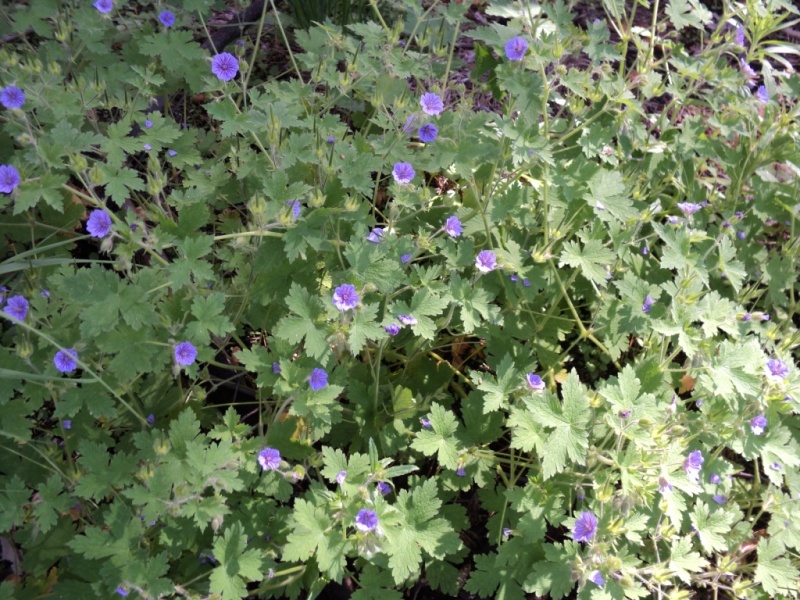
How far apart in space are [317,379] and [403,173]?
69cm

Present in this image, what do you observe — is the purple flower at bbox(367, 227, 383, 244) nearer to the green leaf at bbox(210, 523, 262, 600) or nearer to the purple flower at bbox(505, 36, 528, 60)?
the purple flower at bbox(505, 36, 528, 60)

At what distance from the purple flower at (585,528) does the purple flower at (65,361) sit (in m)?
1.42

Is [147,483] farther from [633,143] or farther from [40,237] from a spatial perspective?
[633,143]

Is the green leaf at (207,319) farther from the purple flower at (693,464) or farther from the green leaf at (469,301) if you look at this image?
the purple flower at (693,464)

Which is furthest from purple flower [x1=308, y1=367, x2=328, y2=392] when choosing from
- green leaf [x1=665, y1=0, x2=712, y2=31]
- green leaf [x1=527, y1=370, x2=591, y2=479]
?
green leaf [x1=665, y1=0, x2=712, y2=31]

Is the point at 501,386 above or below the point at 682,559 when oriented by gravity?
above

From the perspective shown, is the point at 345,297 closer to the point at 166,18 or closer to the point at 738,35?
the point at 166,18

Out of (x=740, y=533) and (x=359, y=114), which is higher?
(x=359, y=114)

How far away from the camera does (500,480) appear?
236cm

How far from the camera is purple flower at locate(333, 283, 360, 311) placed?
178 centimetres

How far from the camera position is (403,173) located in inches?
80.6

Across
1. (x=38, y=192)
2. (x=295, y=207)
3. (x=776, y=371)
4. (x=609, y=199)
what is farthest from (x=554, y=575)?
(x=38, y=192)

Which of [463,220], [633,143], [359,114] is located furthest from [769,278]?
[359,114]

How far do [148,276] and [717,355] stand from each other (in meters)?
1.72
